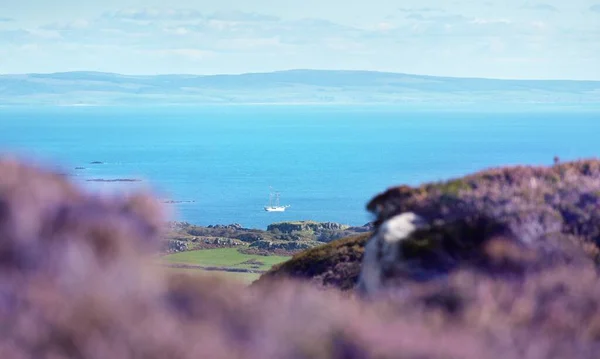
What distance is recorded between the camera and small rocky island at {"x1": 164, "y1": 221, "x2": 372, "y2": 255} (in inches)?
2599

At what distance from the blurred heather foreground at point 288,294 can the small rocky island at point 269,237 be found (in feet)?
157

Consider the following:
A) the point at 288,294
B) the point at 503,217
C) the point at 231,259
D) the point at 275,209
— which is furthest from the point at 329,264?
the point at 275,209

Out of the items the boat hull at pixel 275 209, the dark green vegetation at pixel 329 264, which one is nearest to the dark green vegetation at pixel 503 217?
the dark green vegetation at pixel 329 264

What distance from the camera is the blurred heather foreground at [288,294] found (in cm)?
551

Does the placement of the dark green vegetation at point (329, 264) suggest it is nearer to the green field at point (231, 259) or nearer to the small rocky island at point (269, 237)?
the green field at point (231, 259)

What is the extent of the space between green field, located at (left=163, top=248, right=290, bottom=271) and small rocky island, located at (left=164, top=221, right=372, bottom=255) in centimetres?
161

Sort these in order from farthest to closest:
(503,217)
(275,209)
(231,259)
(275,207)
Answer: (275,207), (275,209), (231,259), (503,217)

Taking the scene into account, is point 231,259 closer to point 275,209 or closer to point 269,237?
point 269,237

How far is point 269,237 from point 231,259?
70.5 ft

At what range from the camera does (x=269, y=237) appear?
7875 cm

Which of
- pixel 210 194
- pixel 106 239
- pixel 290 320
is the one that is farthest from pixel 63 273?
pixel 210 194

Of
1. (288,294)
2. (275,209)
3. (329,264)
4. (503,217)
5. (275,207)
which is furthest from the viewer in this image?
(275,207)

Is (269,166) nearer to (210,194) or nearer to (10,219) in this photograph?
(210,194)

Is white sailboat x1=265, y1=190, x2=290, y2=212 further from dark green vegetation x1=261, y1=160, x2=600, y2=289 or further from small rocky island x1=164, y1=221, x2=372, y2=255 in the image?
dark green vegetation x1=261, y1=160, x2=600, y2=289
